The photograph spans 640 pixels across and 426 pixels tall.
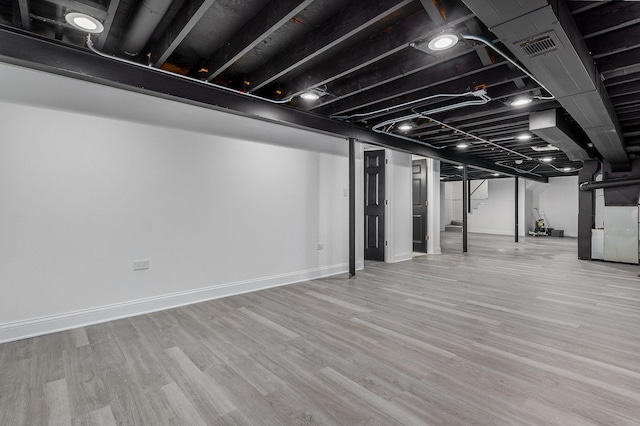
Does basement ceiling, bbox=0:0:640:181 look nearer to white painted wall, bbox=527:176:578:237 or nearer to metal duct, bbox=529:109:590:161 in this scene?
metal duct, bbox=529:109:590:161

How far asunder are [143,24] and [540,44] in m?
3.00

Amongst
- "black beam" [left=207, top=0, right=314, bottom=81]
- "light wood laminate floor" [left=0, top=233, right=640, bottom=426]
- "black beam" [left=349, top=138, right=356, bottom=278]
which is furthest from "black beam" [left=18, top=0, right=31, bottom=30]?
"black beam" [left=349, top=138, right=356, bottom=278]

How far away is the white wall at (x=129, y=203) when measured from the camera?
8.60 ft

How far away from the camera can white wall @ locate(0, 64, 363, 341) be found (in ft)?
8.60

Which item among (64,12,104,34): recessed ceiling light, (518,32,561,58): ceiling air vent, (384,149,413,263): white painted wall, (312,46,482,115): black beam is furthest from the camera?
(384,149,413,263): white painted wall

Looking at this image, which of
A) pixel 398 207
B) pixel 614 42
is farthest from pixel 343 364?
pixel 398 207

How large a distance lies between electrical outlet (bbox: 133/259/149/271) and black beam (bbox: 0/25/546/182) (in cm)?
177

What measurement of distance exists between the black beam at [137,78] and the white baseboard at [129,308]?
2.18 m

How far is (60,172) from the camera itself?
2.78 m

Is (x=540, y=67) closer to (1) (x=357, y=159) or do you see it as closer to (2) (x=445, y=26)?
(2) (x=445, y=26)

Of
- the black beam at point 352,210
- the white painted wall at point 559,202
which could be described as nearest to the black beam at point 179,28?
the black beam at point 352,210

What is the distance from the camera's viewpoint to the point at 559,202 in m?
12.1

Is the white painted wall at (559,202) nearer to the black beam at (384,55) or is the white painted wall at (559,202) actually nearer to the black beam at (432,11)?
the black beam at (384,55)

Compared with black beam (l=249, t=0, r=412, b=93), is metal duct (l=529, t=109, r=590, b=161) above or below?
below
